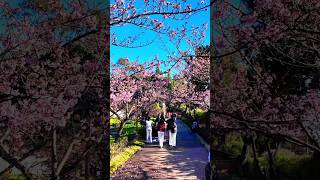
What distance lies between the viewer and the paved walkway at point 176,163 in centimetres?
412

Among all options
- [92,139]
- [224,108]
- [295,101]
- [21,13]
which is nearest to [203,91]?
[224,108]

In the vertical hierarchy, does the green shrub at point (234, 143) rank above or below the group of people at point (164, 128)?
below

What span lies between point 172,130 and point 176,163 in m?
0.33

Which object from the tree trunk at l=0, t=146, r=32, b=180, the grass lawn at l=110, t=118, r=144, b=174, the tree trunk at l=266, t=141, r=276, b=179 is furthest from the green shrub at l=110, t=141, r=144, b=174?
the tree trunk at l=266, t=141, r=276, b=179

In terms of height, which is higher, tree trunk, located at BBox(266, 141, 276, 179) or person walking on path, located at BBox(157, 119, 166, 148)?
person walking on path, located at BBox(157, 119, 166, 148)

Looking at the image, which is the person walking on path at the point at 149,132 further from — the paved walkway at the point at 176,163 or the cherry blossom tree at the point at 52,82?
the cherry blossom tree at the point at 52,82

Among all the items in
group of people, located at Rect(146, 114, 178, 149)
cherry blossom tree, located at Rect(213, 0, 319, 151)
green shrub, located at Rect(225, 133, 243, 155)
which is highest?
cherry blossom tree, located at Rect(213, 0, 319, 151)

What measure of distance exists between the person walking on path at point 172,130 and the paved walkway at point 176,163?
0.14ft

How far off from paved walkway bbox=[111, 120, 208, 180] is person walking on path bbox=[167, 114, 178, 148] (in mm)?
43

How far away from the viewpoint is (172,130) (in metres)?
4.29

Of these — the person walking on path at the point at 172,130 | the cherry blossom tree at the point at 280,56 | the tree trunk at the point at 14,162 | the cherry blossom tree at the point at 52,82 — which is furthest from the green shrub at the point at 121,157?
the cherry blossom tree at the point at 280,56

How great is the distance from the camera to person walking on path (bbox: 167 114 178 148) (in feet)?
13.9

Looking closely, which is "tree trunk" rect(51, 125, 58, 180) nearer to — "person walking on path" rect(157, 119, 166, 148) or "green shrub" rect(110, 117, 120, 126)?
"green shrub" rect(110, 117, 120, 126)

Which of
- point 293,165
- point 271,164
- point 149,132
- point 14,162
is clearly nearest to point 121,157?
point 149,132
